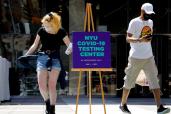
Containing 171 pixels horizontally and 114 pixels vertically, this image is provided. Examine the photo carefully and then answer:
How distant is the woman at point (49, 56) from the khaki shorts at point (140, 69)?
3.77ft

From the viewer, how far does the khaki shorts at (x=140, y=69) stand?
923cm

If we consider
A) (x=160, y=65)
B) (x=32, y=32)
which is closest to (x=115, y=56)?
(x=160, y=65)

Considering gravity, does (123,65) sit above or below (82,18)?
below

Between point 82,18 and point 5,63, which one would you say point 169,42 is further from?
point 5,63

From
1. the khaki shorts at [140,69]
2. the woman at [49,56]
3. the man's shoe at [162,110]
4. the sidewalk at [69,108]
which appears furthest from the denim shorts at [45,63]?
the sidewalk at [69,108]

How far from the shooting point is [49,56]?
896 centimetres

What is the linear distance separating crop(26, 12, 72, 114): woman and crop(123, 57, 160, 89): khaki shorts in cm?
115

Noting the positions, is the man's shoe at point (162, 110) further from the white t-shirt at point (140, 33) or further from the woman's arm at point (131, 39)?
the woman's arm at point (131, 39)

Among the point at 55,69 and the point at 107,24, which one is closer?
the point at 55,69

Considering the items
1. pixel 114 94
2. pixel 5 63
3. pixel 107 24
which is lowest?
pixel 114 94

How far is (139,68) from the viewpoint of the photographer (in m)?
9.26

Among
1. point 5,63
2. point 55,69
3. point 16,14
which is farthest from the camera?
point 16,14

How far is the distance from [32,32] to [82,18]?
1.73 m

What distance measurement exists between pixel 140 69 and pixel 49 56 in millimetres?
1627
